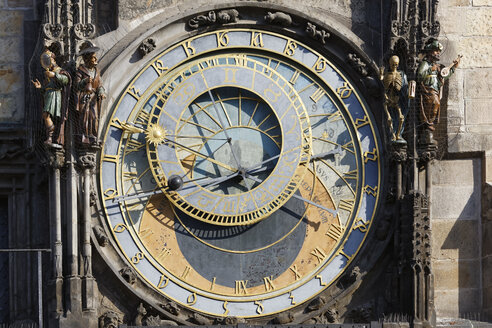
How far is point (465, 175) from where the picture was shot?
17.7 meters

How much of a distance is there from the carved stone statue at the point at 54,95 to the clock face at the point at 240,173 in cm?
48

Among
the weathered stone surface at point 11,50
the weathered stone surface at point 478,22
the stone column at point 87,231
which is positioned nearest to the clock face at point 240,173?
the stone column at point 87,231

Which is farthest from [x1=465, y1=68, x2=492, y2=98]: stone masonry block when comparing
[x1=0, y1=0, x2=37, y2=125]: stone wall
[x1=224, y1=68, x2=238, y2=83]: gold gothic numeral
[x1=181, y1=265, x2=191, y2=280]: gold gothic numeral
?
[x1=0, y1=0, x2=37, y2=125]: stone wall

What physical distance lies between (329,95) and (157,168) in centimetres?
184

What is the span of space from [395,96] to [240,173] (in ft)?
5.50

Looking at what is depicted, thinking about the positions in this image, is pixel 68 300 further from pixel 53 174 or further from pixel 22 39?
pixel 22 39

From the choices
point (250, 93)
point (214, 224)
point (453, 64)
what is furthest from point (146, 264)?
point (453, 64)

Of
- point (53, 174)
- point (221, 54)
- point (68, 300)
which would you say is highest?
point (221, 54)

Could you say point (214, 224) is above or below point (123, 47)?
below

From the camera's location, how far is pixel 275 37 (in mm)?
17516

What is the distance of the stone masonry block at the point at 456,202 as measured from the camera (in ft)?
57.6

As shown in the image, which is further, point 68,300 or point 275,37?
point 275,37

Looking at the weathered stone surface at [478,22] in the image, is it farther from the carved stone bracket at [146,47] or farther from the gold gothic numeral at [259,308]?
the gold gothic numeral at [259,308]

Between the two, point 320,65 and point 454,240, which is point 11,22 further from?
point 454,240
